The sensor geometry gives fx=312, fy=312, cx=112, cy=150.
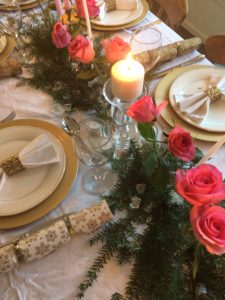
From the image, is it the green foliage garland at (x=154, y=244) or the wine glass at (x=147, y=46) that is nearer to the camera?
the green foliage garland at (x=154, y=244)

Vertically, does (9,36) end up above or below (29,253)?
above

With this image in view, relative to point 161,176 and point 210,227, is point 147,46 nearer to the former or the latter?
point 161,176

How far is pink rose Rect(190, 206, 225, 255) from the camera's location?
0.47 meters

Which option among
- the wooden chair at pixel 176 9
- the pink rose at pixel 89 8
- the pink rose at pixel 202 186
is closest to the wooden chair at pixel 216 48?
the wooden chair at pixel 176 9

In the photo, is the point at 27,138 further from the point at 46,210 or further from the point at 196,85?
the point at 196,85

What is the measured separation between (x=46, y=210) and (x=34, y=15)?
825mm

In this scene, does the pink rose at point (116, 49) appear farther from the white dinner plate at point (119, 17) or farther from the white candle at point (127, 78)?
the white dinner plate at point (119, 17)

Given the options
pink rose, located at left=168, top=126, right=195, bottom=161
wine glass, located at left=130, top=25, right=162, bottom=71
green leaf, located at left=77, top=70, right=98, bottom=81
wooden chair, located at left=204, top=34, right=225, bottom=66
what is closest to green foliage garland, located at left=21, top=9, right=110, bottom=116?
green leaf, located at left=77, top=70, right=98, bottom=81

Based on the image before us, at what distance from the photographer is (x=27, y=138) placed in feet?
2.80

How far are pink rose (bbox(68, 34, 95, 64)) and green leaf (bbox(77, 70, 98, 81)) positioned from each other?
9 centimetres

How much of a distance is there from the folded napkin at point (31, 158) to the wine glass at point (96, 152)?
0.25 ft

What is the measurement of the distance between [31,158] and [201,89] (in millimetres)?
545

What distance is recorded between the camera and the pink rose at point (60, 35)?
2.93ft

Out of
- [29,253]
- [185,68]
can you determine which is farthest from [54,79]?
[29,253]
